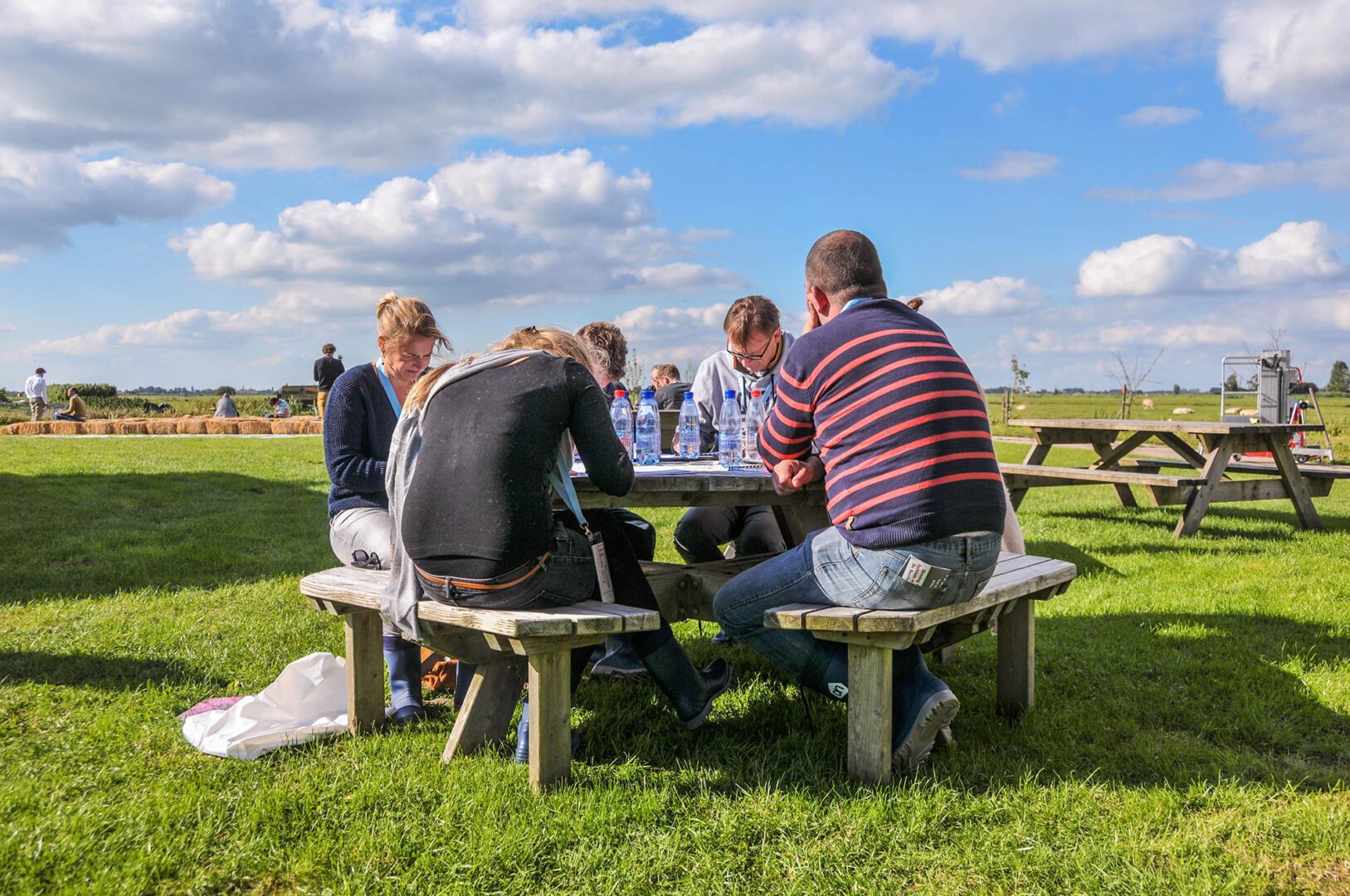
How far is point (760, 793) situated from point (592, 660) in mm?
1508

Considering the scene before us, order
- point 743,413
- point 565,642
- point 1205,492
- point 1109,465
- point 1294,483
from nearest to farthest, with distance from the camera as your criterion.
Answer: point 565,642 → point 743,413 → point 1205,492 → point 1294,483 → point 1109,465

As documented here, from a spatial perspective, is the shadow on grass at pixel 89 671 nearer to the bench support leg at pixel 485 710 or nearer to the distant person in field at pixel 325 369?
the bench support leg at pixel 485 710

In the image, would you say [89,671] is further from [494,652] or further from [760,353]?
[760,353]

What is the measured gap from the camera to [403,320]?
3920 mm

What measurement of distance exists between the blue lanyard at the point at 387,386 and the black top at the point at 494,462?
1.18m

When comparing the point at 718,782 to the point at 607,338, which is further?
the point at 607,338

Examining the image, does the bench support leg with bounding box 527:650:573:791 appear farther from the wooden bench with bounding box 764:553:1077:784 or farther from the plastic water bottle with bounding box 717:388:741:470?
the plastic water bottle with bounding box 717:388:741:470

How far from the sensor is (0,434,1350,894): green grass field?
7.91 ft

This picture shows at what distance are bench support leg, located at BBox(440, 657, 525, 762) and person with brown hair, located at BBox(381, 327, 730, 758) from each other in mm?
149

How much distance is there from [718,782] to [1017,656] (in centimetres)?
135

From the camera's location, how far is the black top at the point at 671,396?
6.51 metres

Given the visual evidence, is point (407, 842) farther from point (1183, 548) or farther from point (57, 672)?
point (1183, 548)

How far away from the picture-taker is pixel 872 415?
276 cm

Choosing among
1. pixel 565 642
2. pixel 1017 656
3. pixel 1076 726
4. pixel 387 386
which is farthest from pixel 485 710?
pixel 1076 726
